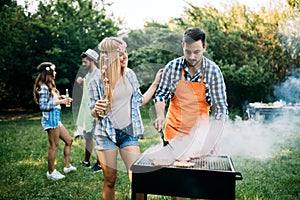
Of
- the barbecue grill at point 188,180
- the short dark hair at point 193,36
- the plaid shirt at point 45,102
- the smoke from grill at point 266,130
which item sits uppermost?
the short dark hair at point 193,36

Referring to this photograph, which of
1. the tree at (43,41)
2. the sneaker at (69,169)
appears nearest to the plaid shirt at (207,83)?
the sneaker at (69,169)

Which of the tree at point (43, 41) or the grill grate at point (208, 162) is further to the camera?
the tree at point (43, 41)

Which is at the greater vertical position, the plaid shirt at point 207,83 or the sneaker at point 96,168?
the plaid shirt at point 207,83

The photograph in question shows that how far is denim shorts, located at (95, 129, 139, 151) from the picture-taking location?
2553mm

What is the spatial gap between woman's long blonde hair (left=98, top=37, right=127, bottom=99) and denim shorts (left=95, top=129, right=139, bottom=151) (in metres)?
0.32

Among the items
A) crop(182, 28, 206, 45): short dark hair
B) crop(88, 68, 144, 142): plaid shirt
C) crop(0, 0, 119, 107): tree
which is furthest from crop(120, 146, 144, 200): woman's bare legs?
crop(0, 0, 119, 107): tree

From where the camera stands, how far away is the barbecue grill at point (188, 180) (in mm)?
1923

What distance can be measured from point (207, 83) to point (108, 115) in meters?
0.81

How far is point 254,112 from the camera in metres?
8.97

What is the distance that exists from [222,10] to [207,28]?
1025mm

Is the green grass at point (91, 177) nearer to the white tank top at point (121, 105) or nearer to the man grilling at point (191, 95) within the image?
the white tank top at point (121, 105)

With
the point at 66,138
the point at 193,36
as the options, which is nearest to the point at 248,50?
the point at 66,138

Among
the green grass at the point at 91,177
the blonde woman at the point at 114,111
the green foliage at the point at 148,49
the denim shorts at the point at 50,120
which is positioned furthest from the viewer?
the denim shorts at the point at 50,120

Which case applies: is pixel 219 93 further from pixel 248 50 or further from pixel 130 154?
pixel 248 50
